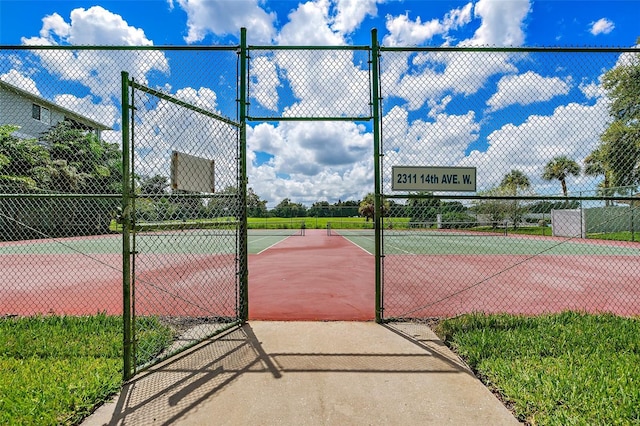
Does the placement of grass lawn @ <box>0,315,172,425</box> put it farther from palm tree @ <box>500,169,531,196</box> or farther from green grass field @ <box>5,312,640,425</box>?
palm tree @ <box>500,169,531,196</box>

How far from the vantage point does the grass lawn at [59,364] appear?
260 cm

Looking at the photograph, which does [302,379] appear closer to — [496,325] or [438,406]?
[438,406]

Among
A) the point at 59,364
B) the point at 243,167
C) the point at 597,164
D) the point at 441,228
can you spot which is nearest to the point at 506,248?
the point at 441,228

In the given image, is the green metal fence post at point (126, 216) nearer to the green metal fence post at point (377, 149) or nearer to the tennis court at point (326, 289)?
the tennis court at point (326, 289)

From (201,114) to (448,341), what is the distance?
4.23 metres

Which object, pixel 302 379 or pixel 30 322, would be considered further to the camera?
pixel 30 322

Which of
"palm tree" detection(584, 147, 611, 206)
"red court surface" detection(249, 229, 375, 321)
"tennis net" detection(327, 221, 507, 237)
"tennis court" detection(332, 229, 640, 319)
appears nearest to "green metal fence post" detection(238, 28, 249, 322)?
"red court surface" detection(249, 229, 375, 321)

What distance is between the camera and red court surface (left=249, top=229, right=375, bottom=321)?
5562 mm

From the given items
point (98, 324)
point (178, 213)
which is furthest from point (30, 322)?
point (178, 213)

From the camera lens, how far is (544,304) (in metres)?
6.38

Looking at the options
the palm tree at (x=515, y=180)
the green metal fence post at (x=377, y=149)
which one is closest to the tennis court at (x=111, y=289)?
the green metal fence post at (x=377, y=149)

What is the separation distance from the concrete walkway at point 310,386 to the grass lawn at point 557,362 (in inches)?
8.3

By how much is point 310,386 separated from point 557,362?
101 inches

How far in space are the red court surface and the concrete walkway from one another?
4.22 ft
